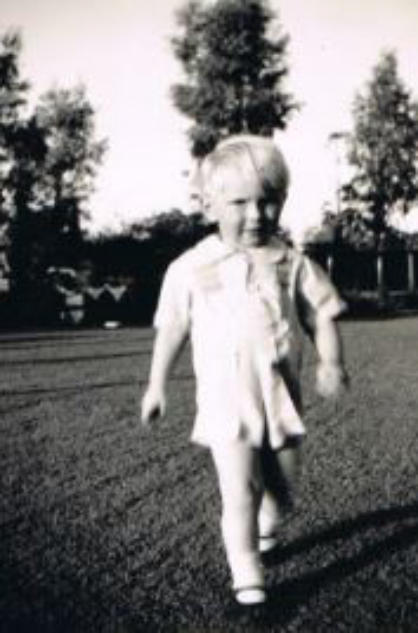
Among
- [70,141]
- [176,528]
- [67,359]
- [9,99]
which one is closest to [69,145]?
[70,141]

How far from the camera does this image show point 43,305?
3162cm

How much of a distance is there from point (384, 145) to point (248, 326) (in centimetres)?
3683

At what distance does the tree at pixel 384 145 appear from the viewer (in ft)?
129

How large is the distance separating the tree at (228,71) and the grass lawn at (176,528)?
1266 inches

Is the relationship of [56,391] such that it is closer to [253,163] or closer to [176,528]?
[176,528]

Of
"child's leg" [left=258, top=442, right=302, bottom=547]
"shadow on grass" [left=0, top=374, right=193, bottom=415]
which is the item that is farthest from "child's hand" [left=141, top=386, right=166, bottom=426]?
"shadow on grass" [left=0, top=374, right=193, bottom=415]

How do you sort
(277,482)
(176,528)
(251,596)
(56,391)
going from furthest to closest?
(56,391)
(176,528)
(277,482)
(251,596)

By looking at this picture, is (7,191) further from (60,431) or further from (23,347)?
(60,431)

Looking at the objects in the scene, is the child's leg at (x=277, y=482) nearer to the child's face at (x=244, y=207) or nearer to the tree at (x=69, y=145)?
the child's face at (x=244, y=207)

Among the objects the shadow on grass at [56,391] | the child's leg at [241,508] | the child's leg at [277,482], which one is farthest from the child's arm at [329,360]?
the shadow on grass at [56,391]

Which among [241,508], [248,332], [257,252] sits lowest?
[241,508]

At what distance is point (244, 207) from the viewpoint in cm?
373

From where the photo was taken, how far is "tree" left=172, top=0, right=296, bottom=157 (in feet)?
132

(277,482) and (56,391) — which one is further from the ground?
(277,482)
